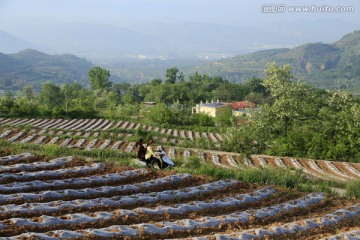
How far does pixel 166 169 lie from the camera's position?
12.8 m

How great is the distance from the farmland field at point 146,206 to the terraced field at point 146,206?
0.06ft

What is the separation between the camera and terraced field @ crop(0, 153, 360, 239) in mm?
7504

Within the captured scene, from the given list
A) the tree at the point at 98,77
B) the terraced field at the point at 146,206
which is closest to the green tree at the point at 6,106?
the terraced field at the point at 146,206

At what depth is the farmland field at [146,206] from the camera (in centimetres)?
751

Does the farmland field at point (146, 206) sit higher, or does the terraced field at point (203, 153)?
the farmland field at point (146, 206)

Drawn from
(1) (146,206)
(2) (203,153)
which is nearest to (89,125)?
(2) (203,153)

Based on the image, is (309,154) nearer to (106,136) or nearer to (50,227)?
(106,136)

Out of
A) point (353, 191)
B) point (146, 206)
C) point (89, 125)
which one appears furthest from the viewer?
point (89, 125)

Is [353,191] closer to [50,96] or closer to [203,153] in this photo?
[203,153]

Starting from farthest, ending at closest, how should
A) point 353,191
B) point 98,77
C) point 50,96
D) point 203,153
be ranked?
point 98,77 < point 50,96 < point 203,153 < point 353,191

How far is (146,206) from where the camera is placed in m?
9.31

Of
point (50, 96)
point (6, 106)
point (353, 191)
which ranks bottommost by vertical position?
point (353, 191)

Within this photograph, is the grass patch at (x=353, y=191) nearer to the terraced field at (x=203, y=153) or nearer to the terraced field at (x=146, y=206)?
the terraced field at (x=146, y=206)

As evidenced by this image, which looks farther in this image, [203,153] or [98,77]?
[98,77]
